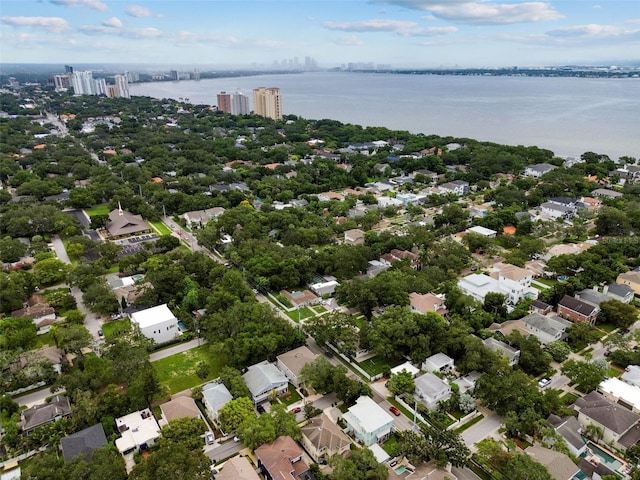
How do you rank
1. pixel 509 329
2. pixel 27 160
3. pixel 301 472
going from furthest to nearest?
pixel 27 160 < pixel 509 329 < pixel 301 472

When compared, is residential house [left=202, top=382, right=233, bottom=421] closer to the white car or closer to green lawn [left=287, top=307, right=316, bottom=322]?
green lawn [left=287, top=307, right=316, bottom=322]

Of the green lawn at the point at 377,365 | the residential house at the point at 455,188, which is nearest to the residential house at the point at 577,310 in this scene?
the green lawn at the point at 377,365

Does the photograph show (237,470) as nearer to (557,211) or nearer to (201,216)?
(201,216)

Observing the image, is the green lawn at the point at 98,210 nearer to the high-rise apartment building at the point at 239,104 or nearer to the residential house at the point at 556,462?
the residential house at the point at 556,462

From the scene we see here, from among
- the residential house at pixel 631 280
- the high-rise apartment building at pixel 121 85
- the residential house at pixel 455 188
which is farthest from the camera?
the high-rise apartment building at pixel 121 85

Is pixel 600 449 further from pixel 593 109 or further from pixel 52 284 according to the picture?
pixel 593 109

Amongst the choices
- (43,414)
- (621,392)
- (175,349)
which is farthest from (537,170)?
(43,414)

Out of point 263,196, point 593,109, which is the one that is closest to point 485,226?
point 263,196
